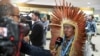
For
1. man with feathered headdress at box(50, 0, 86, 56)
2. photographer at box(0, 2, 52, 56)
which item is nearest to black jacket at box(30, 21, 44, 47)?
man with feathered headdress at box(50, 0, 86, 56)

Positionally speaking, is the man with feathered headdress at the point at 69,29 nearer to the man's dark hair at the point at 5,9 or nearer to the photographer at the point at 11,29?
the photographer at the point at 11,29

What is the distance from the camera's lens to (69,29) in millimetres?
2104

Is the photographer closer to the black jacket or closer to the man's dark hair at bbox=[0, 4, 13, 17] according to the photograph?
the man's dark hair at bbox=[0, 4, 13, 17]

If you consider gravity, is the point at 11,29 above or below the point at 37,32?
above

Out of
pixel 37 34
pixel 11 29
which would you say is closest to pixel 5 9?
pixel 11 29

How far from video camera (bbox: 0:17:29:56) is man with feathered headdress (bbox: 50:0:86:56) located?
1.02 meters

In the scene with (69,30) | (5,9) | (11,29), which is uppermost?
(5,9)

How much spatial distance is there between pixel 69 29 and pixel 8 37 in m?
1.14

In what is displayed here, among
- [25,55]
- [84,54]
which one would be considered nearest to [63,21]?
[84,54]

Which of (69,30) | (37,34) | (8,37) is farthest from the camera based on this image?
(37,34)

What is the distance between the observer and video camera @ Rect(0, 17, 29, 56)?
1.03 meters

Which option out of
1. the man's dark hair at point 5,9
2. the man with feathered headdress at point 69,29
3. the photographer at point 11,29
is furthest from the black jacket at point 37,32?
the man's dark hair at point 5,9

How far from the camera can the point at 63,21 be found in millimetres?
2107

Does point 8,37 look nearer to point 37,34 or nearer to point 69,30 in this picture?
point 69,30
